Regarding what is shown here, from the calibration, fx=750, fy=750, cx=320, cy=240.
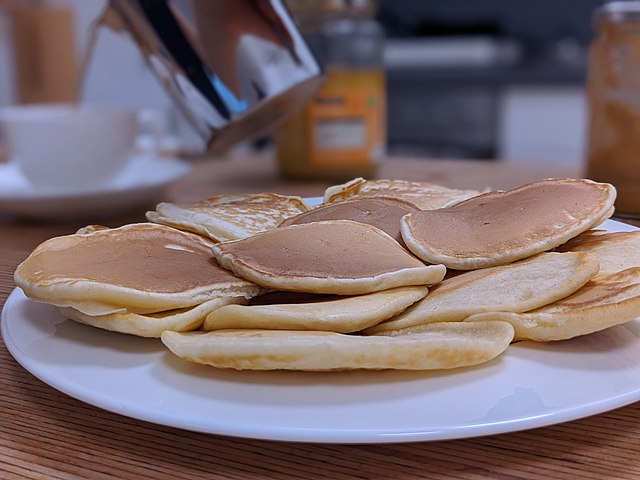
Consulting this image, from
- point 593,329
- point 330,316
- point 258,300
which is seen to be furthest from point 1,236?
point 593,329

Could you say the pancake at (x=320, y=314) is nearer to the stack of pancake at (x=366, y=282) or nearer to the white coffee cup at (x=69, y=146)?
the stack of pancake at (x=366, y=282)

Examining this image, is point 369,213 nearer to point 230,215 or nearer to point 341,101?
point 230,215

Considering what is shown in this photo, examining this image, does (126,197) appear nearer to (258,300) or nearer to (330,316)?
(258,300)

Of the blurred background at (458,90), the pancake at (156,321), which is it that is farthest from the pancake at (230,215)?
the blurred background at (458,90)

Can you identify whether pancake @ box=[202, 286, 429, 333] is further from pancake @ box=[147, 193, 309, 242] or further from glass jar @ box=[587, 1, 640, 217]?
glass jar @ box=[587, 1, 640, 217]

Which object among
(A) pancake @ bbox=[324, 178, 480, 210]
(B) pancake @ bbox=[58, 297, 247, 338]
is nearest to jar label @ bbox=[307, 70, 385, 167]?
(A) pancake @ bbox=[324, 178, 480, 210]

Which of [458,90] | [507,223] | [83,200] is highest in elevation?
[507,223]

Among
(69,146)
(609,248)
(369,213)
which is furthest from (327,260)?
(69,146)
